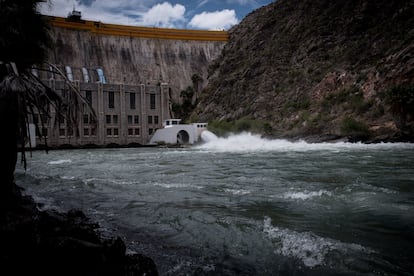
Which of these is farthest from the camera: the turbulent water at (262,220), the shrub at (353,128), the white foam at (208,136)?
the white foam at (208,136)

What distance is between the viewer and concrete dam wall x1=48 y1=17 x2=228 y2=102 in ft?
237

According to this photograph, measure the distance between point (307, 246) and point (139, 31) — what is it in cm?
7791

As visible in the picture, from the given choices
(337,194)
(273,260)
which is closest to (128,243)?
(273,260)

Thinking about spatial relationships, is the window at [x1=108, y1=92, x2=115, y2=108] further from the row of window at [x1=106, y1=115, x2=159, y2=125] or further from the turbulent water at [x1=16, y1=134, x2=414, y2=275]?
the turbulent water at [x1=16, y1=134, x2=414, y2=275]

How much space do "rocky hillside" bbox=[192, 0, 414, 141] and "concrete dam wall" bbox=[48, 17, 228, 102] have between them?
663cm

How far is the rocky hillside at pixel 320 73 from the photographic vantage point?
3725 cm

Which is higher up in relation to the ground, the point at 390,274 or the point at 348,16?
the point at 348,16

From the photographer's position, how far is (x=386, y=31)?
46719mm

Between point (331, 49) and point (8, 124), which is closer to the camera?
point (8, 124)

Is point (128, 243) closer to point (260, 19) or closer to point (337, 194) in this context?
point (337, 194)

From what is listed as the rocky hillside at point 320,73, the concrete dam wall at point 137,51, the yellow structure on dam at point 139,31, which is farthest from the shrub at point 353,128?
the yellow structure on dam at point 139,31

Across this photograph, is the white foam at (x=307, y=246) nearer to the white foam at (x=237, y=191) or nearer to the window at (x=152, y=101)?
the white foam at (x=237, y=191)

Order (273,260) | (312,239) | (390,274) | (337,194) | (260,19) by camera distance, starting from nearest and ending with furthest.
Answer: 1. (390,274)
2. (273,260)
3. (312,239)
4. (337,194)
5. (260,19)

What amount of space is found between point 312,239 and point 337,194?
421 centimetres
